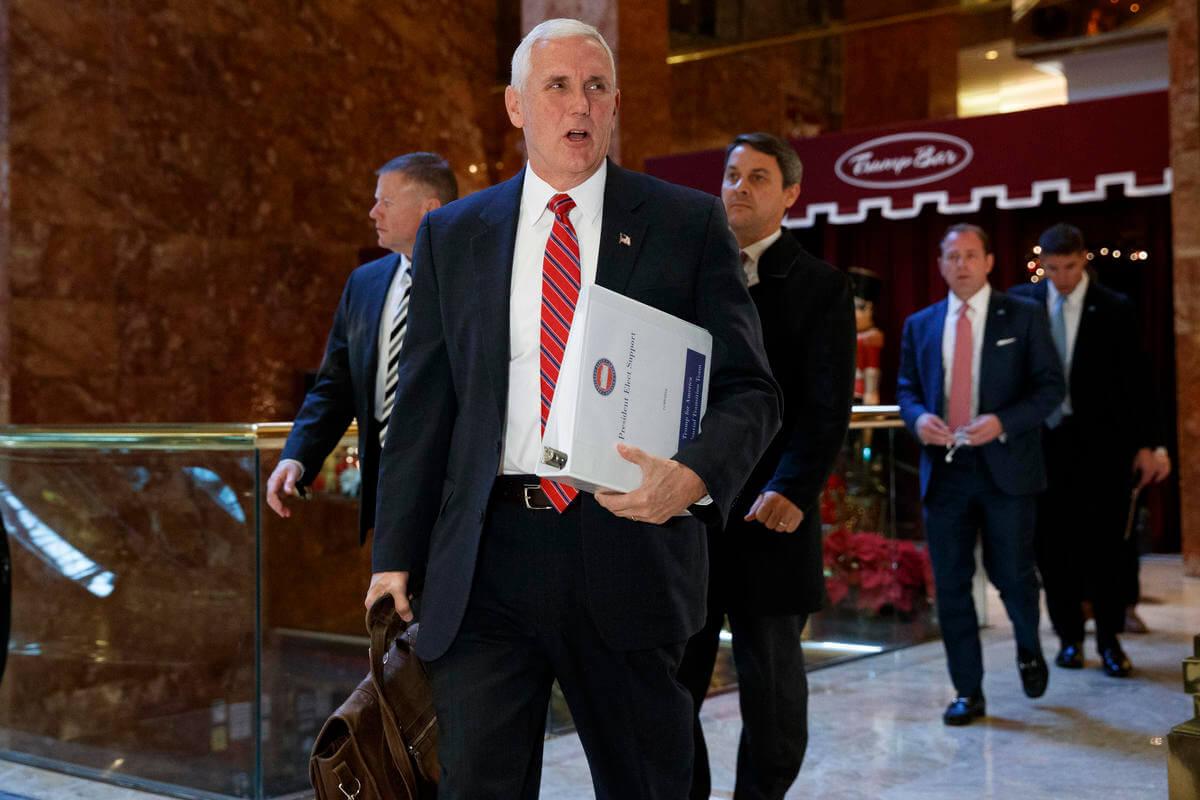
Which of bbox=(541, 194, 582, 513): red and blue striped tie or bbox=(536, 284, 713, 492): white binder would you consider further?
bbox=(541, 194, 582, 513): red and blue striped tie

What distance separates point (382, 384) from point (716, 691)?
2.42 meters

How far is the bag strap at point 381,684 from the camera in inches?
86.5

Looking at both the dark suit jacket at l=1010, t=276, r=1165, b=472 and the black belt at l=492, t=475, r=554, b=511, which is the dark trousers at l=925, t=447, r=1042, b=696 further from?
the black belt at l=492, t=475, r=554, b=511

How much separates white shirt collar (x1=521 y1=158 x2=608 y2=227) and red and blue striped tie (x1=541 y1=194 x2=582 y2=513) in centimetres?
2

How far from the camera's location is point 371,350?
3.57 metres

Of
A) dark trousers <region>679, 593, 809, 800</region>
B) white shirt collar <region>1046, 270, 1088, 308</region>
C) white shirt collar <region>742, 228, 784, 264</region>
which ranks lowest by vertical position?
dark trousers <region>679, 593, 809, 800</region>

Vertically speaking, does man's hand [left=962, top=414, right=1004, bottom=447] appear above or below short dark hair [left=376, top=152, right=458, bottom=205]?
below

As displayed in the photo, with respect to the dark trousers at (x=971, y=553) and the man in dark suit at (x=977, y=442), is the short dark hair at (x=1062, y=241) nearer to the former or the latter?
the man in dark suit at (x=977, y=442)

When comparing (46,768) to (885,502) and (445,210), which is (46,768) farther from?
(885,502)

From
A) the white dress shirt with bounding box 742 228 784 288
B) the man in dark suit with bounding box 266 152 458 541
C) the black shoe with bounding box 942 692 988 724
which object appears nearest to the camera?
the white dress shirt with bounding box 742 228 784 288

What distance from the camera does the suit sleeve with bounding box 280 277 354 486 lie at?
11.6 feet

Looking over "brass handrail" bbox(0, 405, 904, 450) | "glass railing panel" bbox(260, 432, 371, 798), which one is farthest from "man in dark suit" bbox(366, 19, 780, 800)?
"glass railing panel" bbox(260, 432, 371, 798)

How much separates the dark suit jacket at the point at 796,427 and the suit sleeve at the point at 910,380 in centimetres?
196

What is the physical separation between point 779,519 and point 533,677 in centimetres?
106
